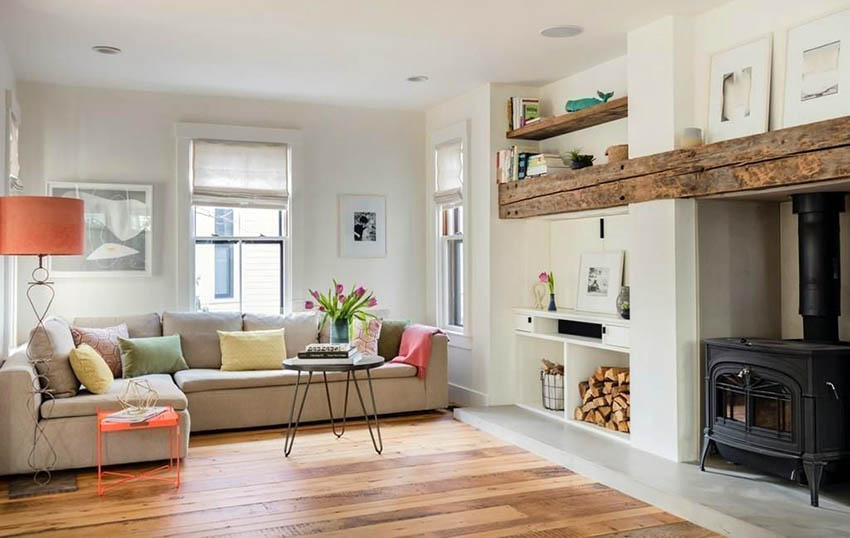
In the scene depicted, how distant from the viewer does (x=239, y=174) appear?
270 inches

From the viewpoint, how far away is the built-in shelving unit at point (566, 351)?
523cm

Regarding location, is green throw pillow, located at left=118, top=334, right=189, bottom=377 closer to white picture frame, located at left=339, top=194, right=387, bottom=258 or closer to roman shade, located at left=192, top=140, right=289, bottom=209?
roman shade, located at left=192, top=140, right=289, bottom=209

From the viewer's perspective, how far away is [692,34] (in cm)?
462

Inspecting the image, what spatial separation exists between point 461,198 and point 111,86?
3.04 m

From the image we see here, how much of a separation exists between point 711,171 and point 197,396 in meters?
3.81

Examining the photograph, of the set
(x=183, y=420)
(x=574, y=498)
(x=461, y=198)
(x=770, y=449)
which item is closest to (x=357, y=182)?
(x=461, y=198)

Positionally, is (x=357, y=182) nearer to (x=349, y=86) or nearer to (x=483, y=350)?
(x=349, y=86)

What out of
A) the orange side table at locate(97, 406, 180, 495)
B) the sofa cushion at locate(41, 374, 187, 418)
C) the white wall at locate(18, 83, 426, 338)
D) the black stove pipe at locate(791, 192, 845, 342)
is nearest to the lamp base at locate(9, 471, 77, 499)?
the orange side table at locate(97, 406, 180, 495)

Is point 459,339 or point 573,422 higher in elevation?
point 459,339

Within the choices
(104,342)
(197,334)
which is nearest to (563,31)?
(197,334)

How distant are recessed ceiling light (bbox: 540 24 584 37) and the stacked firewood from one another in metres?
2.27

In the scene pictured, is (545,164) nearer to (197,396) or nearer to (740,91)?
(740,91)

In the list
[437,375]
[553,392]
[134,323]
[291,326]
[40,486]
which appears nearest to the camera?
[40,486]

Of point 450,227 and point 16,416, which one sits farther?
point 450,227
